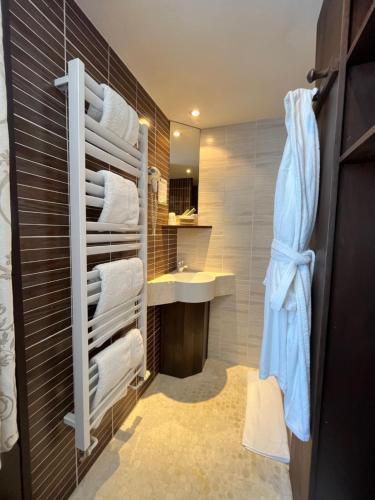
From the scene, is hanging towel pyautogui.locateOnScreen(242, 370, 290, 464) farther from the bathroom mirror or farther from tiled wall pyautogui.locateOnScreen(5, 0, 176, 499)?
the bathroom mirror

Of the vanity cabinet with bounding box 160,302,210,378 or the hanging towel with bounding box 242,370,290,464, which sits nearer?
the hanging towel with bounding box 242,370,290,464

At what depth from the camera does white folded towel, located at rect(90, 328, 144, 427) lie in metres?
1.02

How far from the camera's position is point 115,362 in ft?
3.63

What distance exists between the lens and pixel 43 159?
866mm

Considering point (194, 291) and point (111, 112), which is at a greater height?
point (111, 112)

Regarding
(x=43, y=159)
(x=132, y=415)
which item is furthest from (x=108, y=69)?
(x=132, y=415)

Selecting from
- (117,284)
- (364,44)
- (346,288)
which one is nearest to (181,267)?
(117,284)

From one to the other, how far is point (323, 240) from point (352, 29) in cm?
63

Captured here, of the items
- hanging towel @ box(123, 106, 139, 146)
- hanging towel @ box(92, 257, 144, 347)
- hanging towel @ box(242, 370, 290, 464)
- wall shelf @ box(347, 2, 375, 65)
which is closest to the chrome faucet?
hanging towel @ box(92, 257, 144, 347)

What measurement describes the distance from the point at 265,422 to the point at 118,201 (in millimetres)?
1714

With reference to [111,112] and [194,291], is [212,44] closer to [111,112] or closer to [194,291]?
[111,112]

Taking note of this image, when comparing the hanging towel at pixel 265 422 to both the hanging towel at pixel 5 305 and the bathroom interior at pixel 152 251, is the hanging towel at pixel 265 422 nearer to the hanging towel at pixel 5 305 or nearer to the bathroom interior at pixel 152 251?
the bathroom interior at pixel 152 251

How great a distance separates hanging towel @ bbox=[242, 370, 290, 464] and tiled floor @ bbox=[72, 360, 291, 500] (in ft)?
0.15

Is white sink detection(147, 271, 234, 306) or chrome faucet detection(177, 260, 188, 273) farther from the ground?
chrome faucet detection(177, 260, 188, 273)
